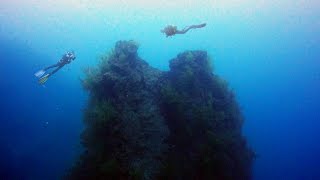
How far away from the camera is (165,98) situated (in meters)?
9.62

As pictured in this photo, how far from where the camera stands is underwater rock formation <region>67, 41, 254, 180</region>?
8516 millimetres

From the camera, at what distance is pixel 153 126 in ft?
29.4

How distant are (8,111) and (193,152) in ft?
74.1

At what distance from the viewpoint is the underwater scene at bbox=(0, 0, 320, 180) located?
8945 mm

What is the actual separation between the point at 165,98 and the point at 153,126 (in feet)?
3.60

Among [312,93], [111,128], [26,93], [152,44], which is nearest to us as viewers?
[111,128]

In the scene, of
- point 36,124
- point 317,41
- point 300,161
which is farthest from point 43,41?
point 317,41

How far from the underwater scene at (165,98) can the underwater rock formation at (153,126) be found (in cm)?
3

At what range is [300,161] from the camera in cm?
3819

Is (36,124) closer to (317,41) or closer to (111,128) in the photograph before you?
(111,128)

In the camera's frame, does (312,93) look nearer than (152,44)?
Yes

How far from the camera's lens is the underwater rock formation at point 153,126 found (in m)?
8.52

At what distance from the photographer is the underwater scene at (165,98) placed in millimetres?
8945

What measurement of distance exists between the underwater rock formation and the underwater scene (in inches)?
1.3
